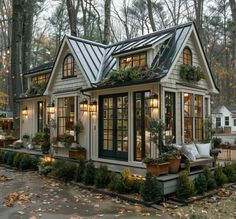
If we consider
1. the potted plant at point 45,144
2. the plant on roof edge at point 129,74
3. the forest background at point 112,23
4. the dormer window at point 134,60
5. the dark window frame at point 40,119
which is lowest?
the potted plant at point 45,144

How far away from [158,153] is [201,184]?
144 centimetres

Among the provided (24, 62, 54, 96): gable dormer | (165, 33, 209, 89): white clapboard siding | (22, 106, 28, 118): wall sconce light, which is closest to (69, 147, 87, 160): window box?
(165, 33, 209, 89): white clapboard siding

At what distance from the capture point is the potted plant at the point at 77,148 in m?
11.0

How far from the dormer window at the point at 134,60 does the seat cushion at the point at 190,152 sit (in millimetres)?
2933

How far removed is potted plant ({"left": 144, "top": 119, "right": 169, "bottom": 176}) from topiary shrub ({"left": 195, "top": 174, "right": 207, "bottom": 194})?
899 mm

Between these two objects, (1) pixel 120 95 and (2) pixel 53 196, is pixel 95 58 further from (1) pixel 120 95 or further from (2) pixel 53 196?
(2) pixel 53 196

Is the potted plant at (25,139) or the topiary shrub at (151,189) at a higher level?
the potted plant at (25,139)

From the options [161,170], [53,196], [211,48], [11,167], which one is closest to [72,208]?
[53,196]

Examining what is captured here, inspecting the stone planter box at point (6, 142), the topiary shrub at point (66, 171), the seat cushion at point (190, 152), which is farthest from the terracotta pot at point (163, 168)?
the stone planter box at point (6, 142)

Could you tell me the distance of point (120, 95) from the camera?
33.2 feet

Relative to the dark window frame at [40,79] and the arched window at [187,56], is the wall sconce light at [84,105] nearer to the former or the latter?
the arched window at [187,56]

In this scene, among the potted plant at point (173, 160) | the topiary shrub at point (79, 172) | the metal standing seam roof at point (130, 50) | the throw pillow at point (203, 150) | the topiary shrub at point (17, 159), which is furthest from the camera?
the topiary shrub at point (17, 159)

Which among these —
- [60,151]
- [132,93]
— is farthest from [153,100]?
[60,151]

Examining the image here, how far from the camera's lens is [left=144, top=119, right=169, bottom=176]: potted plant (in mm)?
7988
